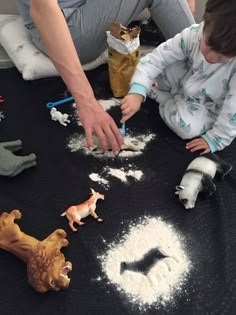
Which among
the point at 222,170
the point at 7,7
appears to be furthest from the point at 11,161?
the point at 7,7

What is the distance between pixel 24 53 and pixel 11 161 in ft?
1.66

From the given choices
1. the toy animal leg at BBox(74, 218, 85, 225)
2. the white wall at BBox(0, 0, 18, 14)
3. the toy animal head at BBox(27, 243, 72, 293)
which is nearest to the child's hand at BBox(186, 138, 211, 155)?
the toy animal leg at BBox(74, 218, 85, 225)

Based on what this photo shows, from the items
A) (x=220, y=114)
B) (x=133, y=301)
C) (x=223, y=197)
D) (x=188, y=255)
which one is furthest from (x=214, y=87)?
(x=133, y=301)

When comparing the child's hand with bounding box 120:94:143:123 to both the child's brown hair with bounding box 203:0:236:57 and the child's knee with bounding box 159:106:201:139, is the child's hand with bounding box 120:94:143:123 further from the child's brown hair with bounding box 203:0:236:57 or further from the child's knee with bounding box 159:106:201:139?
the child's brown hair with bounding box 203:0:236:57

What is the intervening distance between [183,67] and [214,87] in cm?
13

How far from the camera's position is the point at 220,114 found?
3.49 ft

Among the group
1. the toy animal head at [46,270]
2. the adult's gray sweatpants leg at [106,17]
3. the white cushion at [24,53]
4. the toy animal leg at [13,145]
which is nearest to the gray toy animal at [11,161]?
the toy animal leg at [13,145]

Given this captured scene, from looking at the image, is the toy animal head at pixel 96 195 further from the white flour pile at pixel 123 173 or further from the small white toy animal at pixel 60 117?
the small white toy animal at pixel 60 117

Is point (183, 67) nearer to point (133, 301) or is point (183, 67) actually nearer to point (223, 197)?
point (223, 197)

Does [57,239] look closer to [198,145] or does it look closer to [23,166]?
[23,166]

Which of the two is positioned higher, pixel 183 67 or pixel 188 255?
pixel 183 67

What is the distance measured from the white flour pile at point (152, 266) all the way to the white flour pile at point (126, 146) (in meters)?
0.22

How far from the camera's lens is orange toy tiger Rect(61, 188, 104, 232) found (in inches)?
34.5

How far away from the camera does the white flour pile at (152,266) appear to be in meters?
0.79
